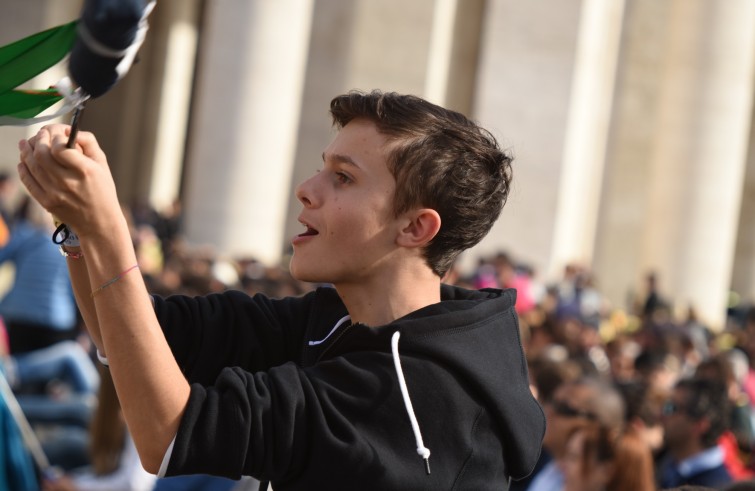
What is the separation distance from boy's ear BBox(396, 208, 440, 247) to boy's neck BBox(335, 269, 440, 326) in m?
0.10

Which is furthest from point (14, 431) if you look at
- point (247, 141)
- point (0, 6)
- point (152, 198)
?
point (152, 198)

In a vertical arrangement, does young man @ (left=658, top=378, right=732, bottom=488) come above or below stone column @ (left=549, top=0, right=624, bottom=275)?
below

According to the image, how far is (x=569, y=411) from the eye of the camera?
7.01m

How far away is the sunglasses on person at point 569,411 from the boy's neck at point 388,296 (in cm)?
386

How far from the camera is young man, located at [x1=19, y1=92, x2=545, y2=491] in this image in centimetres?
254

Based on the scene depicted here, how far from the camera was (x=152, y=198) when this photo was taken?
38.9m

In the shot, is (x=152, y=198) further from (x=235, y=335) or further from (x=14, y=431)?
(x=235, y=335)

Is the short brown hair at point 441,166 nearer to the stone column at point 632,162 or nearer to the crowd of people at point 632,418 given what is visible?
the crowd of people at point 632,418

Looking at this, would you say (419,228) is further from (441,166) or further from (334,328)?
(334,328)

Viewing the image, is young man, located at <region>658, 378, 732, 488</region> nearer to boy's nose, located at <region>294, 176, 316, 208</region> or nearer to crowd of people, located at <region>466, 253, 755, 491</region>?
crowd of people, located at <region>466, 253, 755, 491</region>

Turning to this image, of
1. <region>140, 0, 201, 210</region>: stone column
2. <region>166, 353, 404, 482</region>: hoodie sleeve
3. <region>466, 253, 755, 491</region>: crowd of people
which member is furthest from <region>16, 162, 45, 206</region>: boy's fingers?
<region>140, 0, 201, 210</region>: stone column

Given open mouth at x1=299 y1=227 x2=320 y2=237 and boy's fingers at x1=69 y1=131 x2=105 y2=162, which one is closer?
boy's fingers at x1=69 y1=131 x2=105 y2=162

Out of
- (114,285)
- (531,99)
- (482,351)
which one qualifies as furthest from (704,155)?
(114,285)

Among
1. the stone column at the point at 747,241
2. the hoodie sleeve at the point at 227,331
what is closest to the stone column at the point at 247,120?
the hoodie sleeve at the point at 227,331
